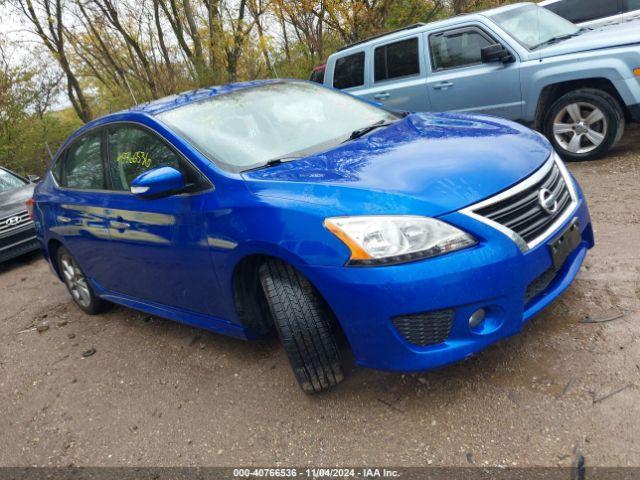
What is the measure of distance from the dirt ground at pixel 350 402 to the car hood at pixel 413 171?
3.07 feet

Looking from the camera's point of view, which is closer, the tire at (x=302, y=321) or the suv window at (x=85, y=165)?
the tire at (x=302, y=321)

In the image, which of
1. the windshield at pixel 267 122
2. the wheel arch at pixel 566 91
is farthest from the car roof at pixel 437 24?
the windshield at pixel 267 122

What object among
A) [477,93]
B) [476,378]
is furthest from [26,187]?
[476,378]

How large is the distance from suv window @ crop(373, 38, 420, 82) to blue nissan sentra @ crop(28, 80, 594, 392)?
350 cm

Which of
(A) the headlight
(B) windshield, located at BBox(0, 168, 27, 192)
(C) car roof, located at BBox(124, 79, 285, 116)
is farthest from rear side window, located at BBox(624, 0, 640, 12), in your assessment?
(B) windshield, located at BBox(0, 168, 27, 192)

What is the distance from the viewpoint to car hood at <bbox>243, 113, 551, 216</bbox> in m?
2.33

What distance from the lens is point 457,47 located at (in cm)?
644

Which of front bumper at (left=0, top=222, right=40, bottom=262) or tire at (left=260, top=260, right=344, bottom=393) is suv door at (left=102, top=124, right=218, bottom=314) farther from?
front bumper at (left=0, top=222, right=40, bottom=262)

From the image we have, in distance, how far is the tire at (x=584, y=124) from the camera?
5.45 m

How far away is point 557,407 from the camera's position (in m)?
2.38

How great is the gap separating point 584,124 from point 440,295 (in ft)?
14.5

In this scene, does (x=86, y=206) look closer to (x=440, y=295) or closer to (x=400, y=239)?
(x=400, y=239)

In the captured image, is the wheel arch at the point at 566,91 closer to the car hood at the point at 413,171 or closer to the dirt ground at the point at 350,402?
the dirt ground at the point at 350,402

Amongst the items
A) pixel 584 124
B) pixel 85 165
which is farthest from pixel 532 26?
pixel 85 165
